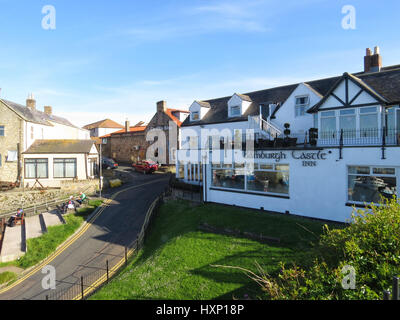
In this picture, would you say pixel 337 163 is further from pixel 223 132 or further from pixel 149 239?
pixel 223 132

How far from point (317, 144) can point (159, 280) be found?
11.8 m

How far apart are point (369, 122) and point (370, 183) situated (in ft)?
11.3

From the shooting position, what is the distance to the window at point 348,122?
1491 centimetres

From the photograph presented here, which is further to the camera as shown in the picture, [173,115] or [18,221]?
[173,115]

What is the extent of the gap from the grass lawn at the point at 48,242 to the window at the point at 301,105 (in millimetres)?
20062

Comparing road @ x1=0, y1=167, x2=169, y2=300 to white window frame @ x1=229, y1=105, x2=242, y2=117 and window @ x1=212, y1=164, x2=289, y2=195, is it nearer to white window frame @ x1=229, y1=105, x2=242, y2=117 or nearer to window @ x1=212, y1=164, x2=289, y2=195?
window @ x1=212, y1=164, x2=289, y2=195

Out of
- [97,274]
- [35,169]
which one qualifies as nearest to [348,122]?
[97,274]

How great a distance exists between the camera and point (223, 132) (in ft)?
91.2

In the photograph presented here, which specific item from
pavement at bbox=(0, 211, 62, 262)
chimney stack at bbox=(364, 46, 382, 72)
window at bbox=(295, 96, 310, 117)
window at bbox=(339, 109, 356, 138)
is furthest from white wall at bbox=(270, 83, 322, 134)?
pavement at bbox=(0, 211, 62, 262)

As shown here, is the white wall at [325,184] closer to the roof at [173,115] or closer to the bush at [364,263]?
the bush at [364,263]

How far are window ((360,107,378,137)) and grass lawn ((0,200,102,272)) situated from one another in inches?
834

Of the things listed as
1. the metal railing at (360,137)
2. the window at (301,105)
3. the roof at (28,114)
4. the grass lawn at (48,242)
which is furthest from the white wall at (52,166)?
the metal railing at (360,137)

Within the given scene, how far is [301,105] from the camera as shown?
20781 millimetres

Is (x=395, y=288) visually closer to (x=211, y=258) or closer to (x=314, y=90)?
(x=211, y=258)
